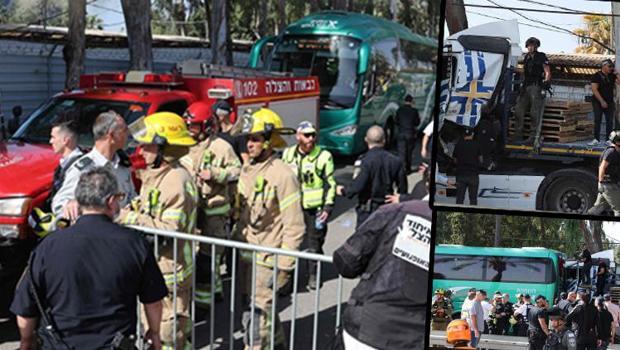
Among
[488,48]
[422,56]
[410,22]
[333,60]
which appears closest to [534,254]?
[488,48]

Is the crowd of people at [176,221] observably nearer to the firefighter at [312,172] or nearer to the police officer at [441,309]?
the firefighter at [312,172]

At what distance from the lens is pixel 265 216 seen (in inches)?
207

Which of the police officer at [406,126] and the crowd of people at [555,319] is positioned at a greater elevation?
the crowd of people at [555,319]

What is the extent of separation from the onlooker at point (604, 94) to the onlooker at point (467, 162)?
0.15 metres

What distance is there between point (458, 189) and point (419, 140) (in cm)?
2046

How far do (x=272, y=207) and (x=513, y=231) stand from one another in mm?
4281

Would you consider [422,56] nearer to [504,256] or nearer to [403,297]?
[403,297]

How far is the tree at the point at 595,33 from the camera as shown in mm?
947

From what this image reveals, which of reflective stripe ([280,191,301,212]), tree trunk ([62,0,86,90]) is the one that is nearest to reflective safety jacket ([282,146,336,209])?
reflective stripe ([280,191,301,212])

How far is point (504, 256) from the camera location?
3.34ft

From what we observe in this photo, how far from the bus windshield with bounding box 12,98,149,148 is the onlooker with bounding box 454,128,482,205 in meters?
7.01

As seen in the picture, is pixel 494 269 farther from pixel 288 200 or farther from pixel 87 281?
pixel 288 200

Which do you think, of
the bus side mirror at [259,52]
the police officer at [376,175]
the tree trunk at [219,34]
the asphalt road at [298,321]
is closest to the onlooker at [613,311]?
the asphalt road at [298,321]

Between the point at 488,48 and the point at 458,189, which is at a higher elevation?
the point at 488,48
